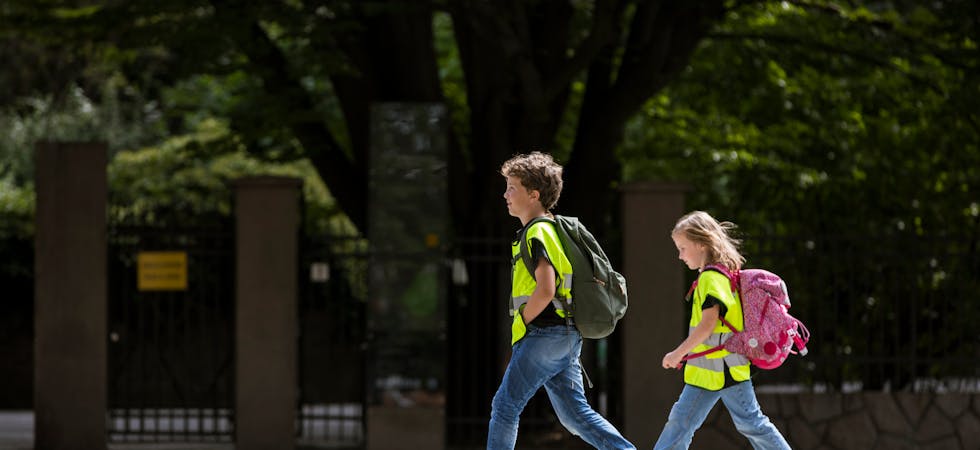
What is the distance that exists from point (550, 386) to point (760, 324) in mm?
1112

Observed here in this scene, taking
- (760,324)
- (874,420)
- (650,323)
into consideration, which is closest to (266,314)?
(650,323)

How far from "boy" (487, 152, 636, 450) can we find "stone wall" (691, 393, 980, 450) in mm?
4894

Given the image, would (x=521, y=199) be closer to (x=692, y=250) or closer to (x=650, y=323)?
(x=692, y=250)

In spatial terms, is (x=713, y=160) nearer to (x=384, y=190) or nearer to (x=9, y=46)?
(x=384, y=190)

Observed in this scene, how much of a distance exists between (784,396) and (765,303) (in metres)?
4.55

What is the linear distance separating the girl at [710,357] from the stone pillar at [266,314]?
15.7 feet

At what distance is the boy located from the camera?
6.23 m

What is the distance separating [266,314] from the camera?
10.9 metres

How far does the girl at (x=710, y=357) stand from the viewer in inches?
261

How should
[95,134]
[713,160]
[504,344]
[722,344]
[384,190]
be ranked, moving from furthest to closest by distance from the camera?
1. [95,134]
2. [713,160]
3. [504,344]
4. [384,190]
5. [722,344]

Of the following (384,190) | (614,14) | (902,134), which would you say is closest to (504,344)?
(384,190)

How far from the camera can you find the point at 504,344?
11.5 meters

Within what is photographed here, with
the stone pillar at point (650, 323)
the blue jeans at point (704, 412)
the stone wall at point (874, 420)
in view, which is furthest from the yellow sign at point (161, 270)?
the blue jeans at point (704, 412)

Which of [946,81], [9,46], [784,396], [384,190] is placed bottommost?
[784,396]
